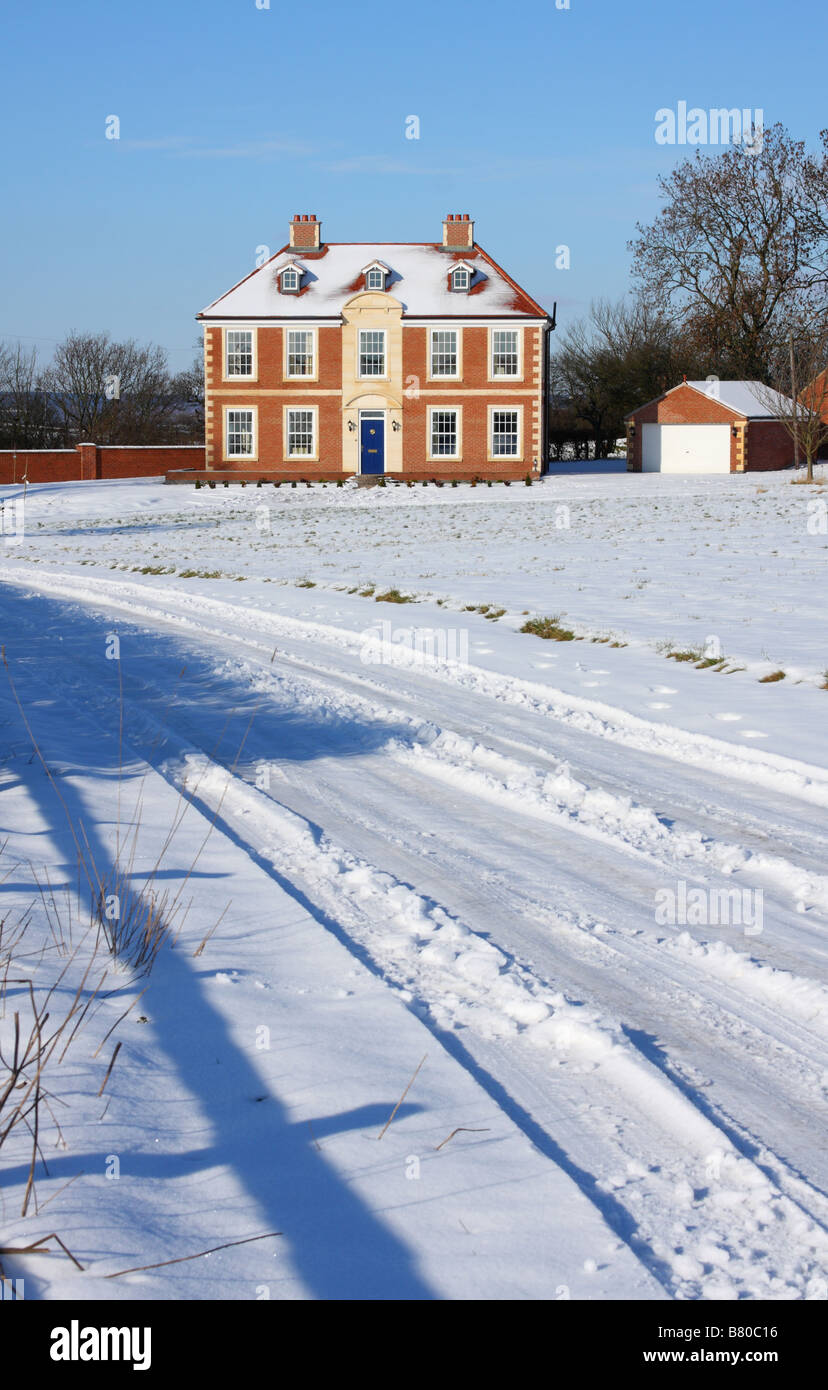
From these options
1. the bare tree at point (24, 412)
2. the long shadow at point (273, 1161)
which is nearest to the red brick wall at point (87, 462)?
the bare tree at point (24, 412)

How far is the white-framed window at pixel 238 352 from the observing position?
156 ft

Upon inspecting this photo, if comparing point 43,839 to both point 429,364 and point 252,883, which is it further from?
point 429,364

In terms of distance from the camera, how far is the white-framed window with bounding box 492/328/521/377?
4688 cm

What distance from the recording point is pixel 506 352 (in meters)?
47.0

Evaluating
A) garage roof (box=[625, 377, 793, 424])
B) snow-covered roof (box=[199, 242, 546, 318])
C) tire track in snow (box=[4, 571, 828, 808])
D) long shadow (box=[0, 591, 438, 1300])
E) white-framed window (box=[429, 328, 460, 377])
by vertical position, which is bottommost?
long shadow (box=[0, 591, 438, 1300])

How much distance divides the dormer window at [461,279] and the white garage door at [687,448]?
11.5m

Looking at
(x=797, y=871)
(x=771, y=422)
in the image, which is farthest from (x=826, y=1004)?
(x=771, y=422)

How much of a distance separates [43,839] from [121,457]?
172 feet

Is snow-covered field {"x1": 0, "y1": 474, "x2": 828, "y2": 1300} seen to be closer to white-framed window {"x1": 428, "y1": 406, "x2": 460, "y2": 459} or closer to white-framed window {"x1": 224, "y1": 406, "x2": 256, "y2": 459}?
white-framed window {"x1": 428, "y1": 406, "x2": 460, "y2": 459}

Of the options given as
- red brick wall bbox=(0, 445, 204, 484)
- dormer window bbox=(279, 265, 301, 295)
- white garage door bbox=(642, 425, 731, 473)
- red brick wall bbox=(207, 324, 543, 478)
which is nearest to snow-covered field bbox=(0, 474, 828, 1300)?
red brick wall bbox=(207, 324, 543, 478)

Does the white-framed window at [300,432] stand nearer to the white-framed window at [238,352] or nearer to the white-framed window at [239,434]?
the white-framed window at [239,434]

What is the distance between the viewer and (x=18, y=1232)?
2.69 m

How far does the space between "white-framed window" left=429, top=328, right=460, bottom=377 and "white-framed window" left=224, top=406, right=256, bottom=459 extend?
7756mm

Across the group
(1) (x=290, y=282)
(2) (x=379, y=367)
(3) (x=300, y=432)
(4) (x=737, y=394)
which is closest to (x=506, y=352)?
(2) (x=379, y=367)
